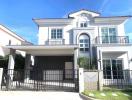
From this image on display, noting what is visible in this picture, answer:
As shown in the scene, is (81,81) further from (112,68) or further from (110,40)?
(110,40)

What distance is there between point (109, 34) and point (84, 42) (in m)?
3.40

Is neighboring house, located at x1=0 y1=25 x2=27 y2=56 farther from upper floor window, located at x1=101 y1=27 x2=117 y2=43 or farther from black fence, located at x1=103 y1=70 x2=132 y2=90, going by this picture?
black fence, located at x1=103 y1=70 x2=132 y2=90

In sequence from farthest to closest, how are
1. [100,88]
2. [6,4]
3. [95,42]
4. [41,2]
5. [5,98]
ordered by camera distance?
[95,42] → [6,4] → [41,2] → [100,88] → [5,98]

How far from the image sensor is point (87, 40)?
73.1ft

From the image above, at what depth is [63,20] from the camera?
22922 millimetres

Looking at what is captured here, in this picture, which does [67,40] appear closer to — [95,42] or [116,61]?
[95,42]

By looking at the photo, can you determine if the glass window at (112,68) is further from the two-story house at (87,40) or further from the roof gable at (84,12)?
the roof gable at (84,12)

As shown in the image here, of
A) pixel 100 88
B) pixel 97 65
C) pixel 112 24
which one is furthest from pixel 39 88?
pixel 112 24

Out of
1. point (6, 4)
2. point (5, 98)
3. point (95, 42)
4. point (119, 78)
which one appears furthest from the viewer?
point (95, 42)

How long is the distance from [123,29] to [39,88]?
44.5 feet

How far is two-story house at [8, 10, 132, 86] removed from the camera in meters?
20.4

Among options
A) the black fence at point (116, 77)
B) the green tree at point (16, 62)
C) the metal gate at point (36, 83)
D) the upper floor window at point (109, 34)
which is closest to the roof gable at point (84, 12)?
the upper floor window at point (109, 34)

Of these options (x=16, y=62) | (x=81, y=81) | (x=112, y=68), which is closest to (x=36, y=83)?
(x=81, y=81)

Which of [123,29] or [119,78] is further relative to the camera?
[123,29]
